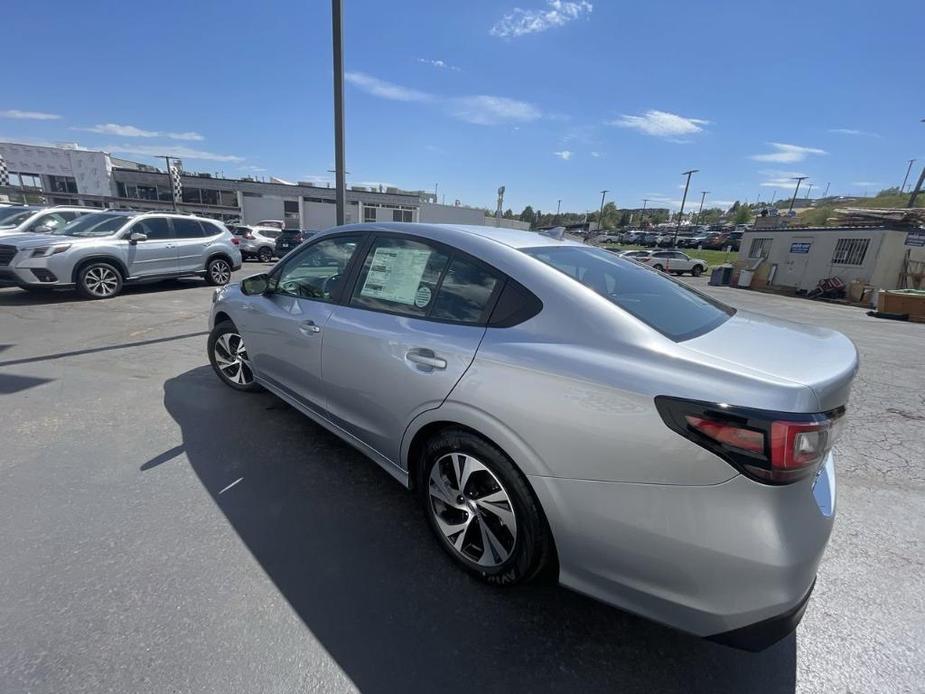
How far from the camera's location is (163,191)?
154 feet

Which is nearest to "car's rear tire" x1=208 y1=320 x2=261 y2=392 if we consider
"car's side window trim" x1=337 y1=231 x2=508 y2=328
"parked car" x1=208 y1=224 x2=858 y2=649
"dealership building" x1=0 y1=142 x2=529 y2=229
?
"parked car" x1=208 y1=224 x2=858 y2=649

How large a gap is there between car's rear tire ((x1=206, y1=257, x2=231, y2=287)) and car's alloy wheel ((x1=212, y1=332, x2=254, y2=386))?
7.36 m

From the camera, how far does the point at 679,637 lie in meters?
1.87

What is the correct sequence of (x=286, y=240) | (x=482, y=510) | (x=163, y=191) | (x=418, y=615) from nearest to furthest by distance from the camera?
(x=418, y=615), (x=482, y=510), (x=286, y=240), (x=163, y=191)

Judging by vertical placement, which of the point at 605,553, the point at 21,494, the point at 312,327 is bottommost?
the point at 21,494

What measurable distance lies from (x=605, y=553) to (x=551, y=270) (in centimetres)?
122

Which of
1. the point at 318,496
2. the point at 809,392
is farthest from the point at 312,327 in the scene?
the point at 809,392

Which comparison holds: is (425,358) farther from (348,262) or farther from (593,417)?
(348,262)

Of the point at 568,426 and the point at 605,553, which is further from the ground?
the point at 568,426

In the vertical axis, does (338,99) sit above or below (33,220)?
above

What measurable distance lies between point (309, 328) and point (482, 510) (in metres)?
1.68

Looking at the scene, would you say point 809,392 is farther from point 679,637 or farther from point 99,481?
point 99,481

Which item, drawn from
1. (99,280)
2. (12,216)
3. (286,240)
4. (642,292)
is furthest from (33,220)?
(642,292)

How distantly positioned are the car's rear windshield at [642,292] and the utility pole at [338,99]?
4.18 metres
